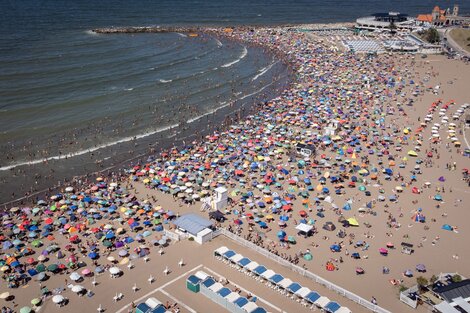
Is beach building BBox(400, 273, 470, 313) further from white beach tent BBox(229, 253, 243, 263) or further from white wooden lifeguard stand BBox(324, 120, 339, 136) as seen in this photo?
white wooden lifeguard stand BBox(324, 120, 339, 136)

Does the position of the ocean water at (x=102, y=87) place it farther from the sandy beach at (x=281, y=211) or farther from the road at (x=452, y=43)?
the road at (x=452, y=43)

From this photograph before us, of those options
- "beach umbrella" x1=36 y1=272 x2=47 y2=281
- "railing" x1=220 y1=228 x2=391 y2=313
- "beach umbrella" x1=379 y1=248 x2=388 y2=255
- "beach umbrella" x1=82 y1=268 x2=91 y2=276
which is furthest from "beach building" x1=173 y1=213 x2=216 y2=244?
"beach umbrella" x1=379 y1=248 x2=388 y2=255

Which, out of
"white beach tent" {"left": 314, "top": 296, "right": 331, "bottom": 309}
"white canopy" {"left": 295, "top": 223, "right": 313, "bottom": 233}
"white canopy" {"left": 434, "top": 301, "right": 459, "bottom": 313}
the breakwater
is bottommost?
"white canopy" {"left": 295, "top": 223, "right": 313, "bottom": 233}

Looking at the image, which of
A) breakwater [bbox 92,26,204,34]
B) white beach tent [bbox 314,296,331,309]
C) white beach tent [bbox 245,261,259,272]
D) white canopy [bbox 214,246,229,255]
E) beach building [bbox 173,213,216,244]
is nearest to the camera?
white beach tent [bbox 314,296,331,309]

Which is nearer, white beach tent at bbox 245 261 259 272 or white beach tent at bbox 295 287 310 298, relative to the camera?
white beach tent at bbox 295 287 310 298

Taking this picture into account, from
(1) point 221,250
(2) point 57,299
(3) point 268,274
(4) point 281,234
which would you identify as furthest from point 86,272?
(4) point 281,234

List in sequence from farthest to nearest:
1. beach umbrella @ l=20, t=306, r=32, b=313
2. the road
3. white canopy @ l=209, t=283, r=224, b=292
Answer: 1. the road
2. white canopy @ l=209, t=283, r=224, b=292
3. beach umbrella @ l=20, t=306, r=32, b=313

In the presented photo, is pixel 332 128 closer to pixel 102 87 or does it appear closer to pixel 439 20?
pixel 102 87
